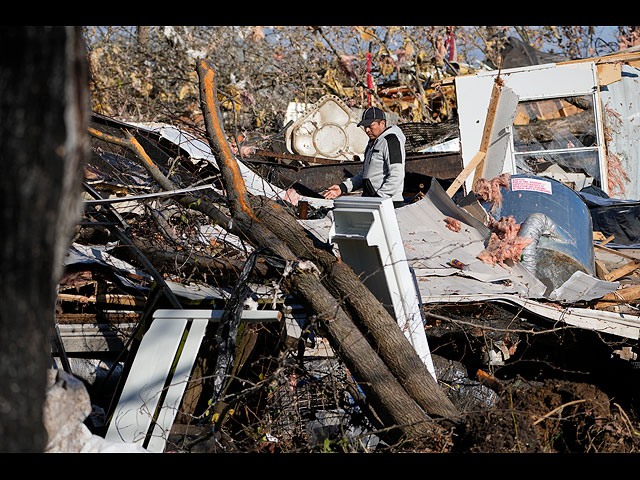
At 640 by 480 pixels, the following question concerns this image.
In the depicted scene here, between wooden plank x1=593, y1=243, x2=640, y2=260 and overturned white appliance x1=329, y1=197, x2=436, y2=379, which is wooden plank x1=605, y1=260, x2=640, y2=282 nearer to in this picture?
wooden plank x1=593, y1=243, x2=640, y2=260

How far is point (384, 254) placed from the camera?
441 cm

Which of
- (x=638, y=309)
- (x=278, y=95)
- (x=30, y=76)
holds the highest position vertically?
(x=30, y=76)

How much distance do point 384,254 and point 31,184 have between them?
3.21m

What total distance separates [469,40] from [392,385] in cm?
1242

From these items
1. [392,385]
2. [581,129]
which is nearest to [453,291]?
[392,385]

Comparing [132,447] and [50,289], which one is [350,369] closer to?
[132,447]

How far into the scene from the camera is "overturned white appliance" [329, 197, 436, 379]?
4.35 meters

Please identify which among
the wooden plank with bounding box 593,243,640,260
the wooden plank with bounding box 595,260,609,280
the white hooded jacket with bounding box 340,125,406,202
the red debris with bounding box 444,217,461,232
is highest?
the white hooded jacket with bounding box 340,125,406,202

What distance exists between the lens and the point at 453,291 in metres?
5.12

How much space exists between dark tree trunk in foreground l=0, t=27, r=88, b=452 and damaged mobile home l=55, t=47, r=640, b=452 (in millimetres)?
2463

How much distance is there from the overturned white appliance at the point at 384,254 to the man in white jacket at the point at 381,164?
2.04 m

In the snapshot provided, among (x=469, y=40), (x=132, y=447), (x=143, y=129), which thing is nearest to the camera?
(x=132, y=447)

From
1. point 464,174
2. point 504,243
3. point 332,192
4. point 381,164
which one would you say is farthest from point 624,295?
point 332,192

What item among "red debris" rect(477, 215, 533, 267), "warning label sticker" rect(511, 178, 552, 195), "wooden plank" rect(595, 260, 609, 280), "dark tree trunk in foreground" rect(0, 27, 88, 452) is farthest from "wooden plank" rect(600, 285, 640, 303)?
"dark tree trunk in foreground" rect(0, 27, 88, 452)
